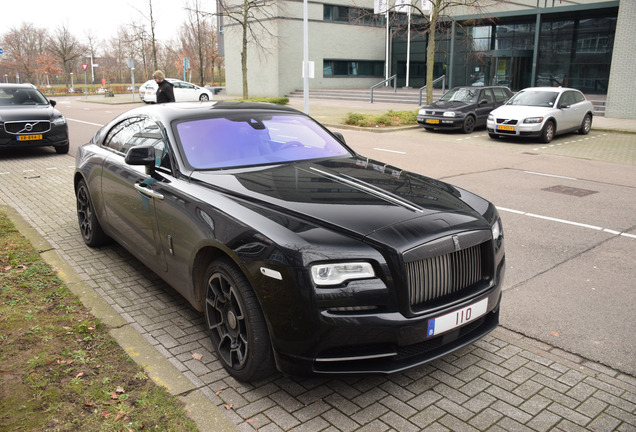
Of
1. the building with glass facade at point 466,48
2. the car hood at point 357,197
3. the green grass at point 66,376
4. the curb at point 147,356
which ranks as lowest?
the curb at point 147,356

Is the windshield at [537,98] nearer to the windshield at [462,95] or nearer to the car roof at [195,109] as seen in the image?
the windshield at [462,95]

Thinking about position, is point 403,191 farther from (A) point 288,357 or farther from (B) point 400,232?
(A) point 288,357

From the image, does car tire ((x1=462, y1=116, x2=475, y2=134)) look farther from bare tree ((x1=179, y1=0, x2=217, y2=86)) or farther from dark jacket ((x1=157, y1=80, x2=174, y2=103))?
bare tree ((x1=179, y1=0, x2=217, y2=86))

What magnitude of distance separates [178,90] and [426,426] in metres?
33.2

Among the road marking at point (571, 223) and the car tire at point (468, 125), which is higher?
the car tire at point (468, 125)

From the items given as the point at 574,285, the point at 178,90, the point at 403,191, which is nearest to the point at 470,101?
the point at 574,285

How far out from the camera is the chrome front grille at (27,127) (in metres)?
12.1

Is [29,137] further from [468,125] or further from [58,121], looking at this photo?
[468,125]

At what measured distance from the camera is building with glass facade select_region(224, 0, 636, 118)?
28297mm

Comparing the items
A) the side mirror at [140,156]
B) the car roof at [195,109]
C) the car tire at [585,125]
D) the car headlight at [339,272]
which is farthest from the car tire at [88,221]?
the car tire at [585,125]

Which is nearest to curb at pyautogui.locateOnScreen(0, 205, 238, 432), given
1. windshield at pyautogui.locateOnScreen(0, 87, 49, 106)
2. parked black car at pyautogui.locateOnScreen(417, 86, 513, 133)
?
windshield at pyautogui.locateOnScreen(0, 87, 49, 106)

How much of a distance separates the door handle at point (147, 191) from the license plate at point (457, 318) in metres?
2.22

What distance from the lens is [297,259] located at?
2.81 meters

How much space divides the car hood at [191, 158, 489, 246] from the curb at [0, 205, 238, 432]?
1192 millimetres
